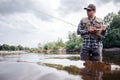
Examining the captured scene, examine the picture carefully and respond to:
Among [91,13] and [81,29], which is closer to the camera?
[91,13]

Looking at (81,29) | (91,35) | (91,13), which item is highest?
(91,13)

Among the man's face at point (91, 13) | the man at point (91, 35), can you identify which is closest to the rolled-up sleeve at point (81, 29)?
the man at point (91, 35)

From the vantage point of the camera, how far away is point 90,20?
6.23 m

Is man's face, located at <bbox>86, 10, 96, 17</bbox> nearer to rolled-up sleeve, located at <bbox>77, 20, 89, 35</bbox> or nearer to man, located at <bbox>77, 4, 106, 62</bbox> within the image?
man, located at <bbox>77, 4, 106, 62</bbox>

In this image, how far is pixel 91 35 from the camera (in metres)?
6.22

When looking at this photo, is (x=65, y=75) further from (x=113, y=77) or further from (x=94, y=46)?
(x=94, y=46)

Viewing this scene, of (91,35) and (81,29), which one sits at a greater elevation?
(81,29)

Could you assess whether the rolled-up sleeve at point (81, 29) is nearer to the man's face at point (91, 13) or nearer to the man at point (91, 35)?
the man at point (91, 35)

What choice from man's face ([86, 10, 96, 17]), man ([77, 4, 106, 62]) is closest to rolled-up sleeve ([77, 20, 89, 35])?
man ([77, 4, 106, 62])

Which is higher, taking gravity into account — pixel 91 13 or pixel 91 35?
pixel 91 13

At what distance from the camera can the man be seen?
20.1ft

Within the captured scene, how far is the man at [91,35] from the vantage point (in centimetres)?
613

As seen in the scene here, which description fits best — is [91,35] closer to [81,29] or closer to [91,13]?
[81,29]

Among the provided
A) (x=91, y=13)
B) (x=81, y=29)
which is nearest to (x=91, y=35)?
(x=81, y=29)
